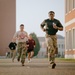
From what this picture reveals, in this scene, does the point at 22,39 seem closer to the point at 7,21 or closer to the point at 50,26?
the point at 50,26

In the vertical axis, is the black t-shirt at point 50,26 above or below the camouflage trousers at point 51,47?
above

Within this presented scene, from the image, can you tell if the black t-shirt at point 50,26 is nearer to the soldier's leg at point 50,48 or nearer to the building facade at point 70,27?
the soldier's leg at point 50,48

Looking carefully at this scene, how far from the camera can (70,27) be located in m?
48.0

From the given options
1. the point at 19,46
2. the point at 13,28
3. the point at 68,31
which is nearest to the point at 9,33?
the point at 13,28

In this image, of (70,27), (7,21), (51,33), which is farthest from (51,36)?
(7,21)

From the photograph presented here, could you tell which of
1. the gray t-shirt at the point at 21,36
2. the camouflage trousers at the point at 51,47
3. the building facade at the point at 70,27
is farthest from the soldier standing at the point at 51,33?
the building facade at the point at 70,27

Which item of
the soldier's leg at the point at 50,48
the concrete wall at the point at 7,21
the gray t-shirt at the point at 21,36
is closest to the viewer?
the soldier's leg at the point at 50,48

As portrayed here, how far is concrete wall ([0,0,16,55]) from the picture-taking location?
106938 millimetres

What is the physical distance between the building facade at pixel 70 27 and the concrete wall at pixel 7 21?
186 feet

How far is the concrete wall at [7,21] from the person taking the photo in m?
107

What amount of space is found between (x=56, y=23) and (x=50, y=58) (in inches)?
57.5

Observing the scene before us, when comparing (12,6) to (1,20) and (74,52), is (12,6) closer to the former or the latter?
(1,20)

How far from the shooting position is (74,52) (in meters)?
44.5

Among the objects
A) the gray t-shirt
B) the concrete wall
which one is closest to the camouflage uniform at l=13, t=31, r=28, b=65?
the gray t-shirt
